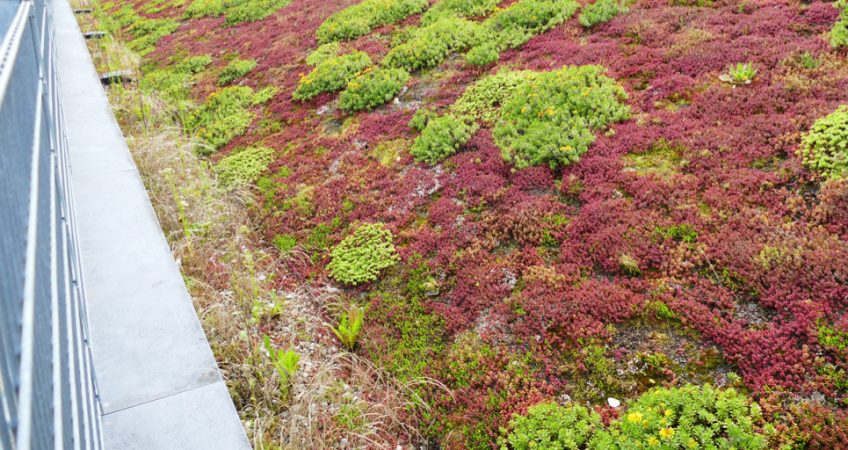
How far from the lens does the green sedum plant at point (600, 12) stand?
11.3 metres

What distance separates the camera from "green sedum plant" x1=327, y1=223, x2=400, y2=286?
7359mm

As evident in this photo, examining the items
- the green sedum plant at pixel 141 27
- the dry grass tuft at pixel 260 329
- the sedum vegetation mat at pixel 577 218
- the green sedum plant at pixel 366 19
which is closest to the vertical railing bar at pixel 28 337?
the dry grass tuft at pixel 260 329

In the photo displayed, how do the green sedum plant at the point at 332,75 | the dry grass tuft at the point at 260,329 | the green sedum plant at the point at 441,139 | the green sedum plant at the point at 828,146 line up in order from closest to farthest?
1. the dry grass tuft at the point at 260,329
2. the green sedum plant at the point at 828,146
3. the green sedum plant at the point at 441,139
4. the green sedum plant at the point at 332,75

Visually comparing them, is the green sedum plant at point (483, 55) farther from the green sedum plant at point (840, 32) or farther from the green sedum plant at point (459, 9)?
the green sedum plant at point (840, 32)

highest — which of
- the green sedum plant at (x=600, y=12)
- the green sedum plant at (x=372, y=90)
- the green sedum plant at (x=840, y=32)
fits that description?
the green sedum plant at (x=600, y=12)

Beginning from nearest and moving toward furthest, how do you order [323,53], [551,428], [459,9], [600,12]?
[551,428], [600,12], [459,9], [323,53]

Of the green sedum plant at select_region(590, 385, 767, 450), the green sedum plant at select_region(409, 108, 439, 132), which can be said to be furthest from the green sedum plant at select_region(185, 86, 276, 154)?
the green sedum plant at select_region(590, 385, 767, 450)

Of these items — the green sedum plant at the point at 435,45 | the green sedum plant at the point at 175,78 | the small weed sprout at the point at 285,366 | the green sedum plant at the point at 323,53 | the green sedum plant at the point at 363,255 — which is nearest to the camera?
the small weed sprout at the point at 285,366

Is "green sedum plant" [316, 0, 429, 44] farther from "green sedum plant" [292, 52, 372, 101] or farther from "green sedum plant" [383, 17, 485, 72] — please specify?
"green sedum plant" [383, 17, 485, 72]

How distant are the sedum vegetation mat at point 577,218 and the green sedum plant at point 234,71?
7.43ft

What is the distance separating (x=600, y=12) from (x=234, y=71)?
30.0 feet

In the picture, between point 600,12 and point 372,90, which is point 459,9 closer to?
point 600,12

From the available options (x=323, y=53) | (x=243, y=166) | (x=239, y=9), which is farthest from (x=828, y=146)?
(x=239, y=9)

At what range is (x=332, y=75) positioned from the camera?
40.7 feet
